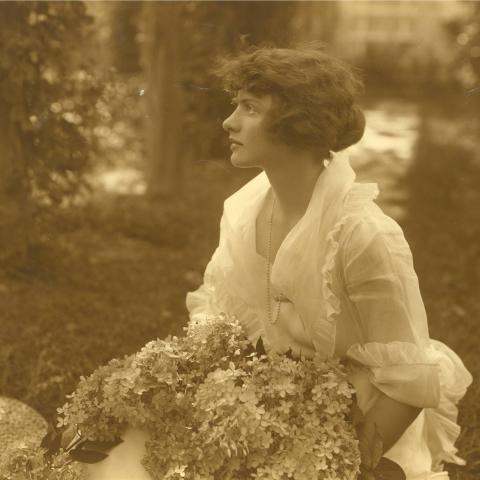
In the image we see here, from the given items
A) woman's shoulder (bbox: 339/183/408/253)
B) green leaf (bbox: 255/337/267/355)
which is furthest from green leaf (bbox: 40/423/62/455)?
woman's shoulder (bbox: 339/183/408/253)

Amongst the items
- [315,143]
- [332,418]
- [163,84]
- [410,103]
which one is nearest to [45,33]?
[163,84]

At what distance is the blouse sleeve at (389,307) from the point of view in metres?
2.11

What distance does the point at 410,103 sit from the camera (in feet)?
17.4

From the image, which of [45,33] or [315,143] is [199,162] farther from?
[315,143]

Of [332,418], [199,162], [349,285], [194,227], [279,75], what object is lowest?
[194,227]

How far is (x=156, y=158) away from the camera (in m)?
5.46

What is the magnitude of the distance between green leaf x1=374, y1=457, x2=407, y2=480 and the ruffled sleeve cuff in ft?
0.54

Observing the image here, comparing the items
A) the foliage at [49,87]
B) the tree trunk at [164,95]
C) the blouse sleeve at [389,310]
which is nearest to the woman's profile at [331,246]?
the blouse sleeve at [389,310]

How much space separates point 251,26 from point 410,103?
131 cm

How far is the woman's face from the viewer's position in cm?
217

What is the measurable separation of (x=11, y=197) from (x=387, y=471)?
3074 mm

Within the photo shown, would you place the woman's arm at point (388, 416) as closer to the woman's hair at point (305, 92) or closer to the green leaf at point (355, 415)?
the green leaf at point (355, 415)

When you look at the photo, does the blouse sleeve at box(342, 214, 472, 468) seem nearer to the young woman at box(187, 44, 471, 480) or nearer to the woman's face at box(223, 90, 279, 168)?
the young woman at box(187, 44, 471, 480)

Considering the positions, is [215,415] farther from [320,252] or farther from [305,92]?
[305,92]
